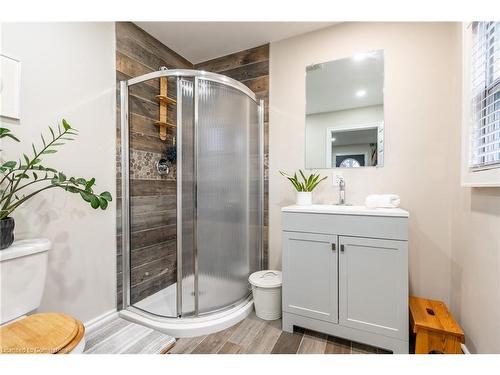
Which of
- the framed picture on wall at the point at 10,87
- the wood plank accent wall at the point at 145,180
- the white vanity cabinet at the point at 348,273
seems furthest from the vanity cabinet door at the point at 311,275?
the framed picture on wall at the point at 10,87

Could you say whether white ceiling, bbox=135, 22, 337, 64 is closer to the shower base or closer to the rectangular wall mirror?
the rectangular wall mirror

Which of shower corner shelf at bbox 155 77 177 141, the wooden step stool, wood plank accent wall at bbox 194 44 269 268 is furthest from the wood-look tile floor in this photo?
shower corner shelf at bbox 155 77 177 141

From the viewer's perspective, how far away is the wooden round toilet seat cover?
814 millimetres

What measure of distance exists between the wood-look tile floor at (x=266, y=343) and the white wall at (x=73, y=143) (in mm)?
750

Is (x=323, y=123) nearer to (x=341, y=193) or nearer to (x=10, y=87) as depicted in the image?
(x=341, y=193)

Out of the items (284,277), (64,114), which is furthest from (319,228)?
(64,114)

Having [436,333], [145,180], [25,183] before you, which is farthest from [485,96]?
[25,183]

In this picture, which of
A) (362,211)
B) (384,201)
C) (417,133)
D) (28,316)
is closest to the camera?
(28,316)

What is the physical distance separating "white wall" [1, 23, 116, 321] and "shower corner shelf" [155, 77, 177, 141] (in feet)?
1.12

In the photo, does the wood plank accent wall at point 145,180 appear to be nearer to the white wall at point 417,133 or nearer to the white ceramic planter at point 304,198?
the white ceramic planter at point 304,198

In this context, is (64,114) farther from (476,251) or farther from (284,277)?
(476,251)

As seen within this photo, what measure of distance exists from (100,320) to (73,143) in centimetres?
122

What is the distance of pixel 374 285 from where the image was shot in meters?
1.38
